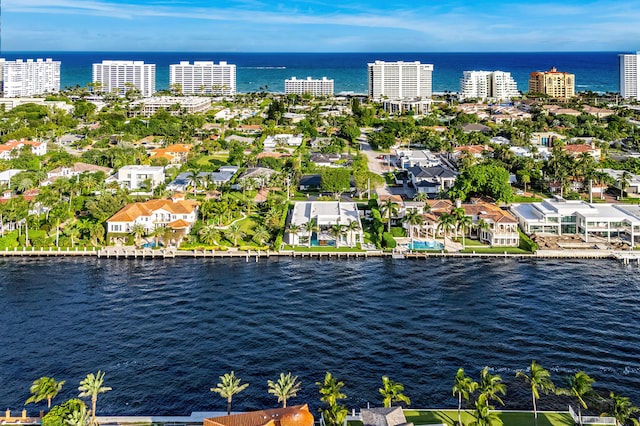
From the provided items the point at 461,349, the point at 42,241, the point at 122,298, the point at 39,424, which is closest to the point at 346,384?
the point at 461,349

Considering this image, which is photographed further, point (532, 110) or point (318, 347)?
point (532, 110)

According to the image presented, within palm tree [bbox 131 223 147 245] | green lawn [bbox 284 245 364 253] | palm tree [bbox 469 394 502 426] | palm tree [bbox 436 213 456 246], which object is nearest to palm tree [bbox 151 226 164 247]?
palm tree [bbox 131 223 147 245]

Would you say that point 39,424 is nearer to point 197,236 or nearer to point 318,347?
point 318,347

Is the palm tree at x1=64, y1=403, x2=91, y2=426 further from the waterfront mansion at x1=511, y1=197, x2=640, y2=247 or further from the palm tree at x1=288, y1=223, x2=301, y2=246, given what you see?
the waterfront mansion at x1=511, y1=197, x2=640, y2=247

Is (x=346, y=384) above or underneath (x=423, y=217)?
underneath

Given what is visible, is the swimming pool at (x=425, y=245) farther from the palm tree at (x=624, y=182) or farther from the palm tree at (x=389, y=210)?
the palm tree at (x=624, y=182)

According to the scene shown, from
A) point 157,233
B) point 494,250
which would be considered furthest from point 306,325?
point 494,250

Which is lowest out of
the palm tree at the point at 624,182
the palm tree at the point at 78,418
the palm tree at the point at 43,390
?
the palm tree at the point at 78,418

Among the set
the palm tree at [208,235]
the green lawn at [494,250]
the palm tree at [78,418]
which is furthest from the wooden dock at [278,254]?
the palm tree at [78,418]
